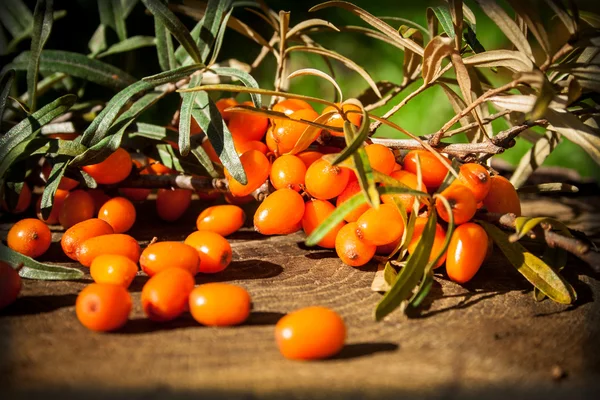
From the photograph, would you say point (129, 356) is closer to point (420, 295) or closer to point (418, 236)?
point (420, 295)

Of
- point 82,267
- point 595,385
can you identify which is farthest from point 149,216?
point 595,385

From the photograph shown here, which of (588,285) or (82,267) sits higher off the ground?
(82,267)

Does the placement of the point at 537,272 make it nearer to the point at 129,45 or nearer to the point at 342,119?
the point at 342,119

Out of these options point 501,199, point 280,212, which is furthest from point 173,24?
point 501,199

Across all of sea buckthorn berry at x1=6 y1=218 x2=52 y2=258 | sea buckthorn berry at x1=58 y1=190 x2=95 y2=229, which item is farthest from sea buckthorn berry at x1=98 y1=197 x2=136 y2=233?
sea buckthorn berry at x1=6 y1=218 x2=52 y2=258

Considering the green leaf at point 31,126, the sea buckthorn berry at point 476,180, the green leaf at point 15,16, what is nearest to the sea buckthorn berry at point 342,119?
the sea buckthorn berry at point 476,180

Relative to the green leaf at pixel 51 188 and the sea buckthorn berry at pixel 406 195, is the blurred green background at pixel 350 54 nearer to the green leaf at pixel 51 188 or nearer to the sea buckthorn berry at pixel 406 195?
the green leaf at pixel 51 188
